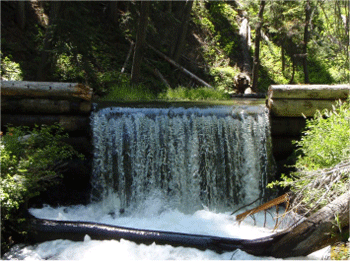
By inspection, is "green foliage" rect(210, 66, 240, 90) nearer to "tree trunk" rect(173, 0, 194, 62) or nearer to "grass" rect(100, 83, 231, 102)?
"tree trunk" rect(173, 0, 194, 62)

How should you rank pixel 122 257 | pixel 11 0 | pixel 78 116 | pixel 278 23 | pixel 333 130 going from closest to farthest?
pixel 122 257, pixel 333 130, pixel 78 116, pixel 11 0, pixel 278 23

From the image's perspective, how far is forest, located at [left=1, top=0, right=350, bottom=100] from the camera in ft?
36.9

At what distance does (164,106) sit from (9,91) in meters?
3.01

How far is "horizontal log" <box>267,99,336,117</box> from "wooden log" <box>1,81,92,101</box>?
3.88 metres

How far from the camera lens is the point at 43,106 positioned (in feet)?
24.7

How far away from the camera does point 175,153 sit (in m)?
7.33

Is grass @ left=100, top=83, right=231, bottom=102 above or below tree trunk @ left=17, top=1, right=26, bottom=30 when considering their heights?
below

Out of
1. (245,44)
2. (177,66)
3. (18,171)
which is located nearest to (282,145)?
(18,171)

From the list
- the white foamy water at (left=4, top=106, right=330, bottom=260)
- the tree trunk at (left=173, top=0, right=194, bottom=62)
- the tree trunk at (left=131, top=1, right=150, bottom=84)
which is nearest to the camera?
the white foamy water at (left=4, top=106, right=330, bottom=260)

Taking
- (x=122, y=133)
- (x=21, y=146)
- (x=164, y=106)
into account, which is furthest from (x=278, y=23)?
(x=21, y=146)

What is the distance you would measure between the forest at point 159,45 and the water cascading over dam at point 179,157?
10.8ft

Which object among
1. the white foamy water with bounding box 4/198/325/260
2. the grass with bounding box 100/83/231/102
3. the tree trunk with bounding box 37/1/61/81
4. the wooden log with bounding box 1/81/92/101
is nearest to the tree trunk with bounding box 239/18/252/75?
the grass with bounding box 100/83/231/102

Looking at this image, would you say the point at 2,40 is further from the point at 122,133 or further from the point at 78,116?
the point at 122,133

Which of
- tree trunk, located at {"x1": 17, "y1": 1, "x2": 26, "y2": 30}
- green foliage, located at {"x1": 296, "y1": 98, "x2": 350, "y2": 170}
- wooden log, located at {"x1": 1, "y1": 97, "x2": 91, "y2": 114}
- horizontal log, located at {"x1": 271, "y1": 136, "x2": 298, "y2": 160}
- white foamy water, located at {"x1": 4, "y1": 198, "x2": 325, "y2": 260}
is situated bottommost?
white foamy water, located at {"x1": 4, "y1": 198, "x2": 325, "y2": 260}
